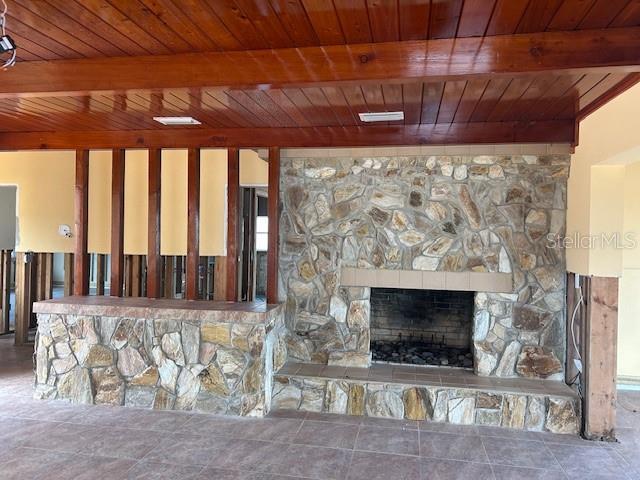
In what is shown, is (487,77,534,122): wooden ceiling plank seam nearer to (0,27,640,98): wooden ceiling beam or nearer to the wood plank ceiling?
the wood plank ceiling

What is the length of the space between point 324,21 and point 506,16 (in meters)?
0.87

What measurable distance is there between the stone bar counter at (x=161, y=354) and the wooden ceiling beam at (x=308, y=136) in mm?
1598

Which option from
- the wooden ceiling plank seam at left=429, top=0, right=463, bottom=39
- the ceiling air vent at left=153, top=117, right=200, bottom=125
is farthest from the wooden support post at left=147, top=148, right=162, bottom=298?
the wooden ceiling plank seam at left=429, top=0, right=463, bottom=39

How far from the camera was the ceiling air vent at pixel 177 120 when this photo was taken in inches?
157

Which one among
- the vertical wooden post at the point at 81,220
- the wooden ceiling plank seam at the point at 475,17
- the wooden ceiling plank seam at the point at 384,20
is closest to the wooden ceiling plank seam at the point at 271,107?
the wooden ceiling plank seam at the point at 384,20

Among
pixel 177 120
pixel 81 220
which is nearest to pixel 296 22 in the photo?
pixel 177 120

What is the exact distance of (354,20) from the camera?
219 centimetres

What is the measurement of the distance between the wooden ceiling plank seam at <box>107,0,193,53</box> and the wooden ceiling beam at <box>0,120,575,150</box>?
Result: 177cm

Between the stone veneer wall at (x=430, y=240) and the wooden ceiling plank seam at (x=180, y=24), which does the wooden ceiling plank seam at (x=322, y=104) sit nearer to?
the stone veneer wall at (x=430, y=240)

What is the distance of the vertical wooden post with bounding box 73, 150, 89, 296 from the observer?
15.6ft

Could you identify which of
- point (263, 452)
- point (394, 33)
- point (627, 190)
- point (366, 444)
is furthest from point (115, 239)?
point (627, 190)

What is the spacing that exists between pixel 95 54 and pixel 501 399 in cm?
391

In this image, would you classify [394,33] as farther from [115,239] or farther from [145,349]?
[115,239]

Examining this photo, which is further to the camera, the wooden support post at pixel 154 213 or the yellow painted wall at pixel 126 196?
the yellow painted wall at pixel 126 196
